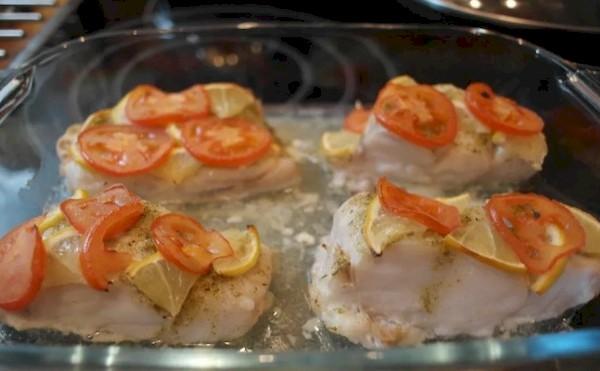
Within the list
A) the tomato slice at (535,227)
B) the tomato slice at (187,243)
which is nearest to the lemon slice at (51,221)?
the tomato slice at (187,243)

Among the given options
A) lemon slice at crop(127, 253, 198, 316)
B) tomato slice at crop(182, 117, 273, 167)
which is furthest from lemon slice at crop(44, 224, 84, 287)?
tomato slice at crop(182, 117, 273, 167)

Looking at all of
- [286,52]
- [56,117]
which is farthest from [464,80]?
[56,117]

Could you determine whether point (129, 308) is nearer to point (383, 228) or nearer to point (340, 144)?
point (383, 228)

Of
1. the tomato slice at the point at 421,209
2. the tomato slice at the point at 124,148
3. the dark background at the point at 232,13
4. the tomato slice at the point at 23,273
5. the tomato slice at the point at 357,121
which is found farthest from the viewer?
the dark background at the point at 232,13

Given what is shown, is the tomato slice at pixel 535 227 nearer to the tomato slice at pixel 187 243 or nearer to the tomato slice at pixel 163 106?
the tomato slice at pixel 187 243

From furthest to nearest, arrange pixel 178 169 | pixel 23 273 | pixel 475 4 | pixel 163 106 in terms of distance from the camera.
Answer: pixel 475 4 → pixel 163 106 → pixel 178 169 → pixel 23 273

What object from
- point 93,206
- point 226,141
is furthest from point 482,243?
point 93,206

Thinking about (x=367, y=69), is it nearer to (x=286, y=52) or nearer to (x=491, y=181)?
(x=286, y=52)
